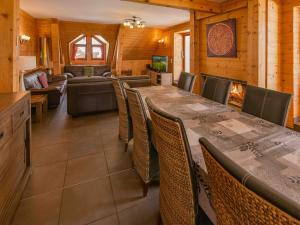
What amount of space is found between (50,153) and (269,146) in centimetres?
264

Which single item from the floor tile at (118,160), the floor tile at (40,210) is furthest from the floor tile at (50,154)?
the floor tile at (40,210)

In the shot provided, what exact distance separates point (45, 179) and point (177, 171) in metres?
1.72

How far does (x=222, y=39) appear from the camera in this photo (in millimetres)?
4559

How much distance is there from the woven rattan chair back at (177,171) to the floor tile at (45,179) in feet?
4.53

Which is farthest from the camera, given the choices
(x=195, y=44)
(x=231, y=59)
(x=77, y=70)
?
(x=77, y=70)

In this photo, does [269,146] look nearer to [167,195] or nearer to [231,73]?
[167,195]

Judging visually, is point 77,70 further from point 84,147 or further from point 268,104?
point 268,104

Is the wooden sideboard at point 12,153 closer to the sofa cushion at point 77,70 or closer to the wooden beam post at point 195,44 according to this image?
the wooden beam post at point 195,44

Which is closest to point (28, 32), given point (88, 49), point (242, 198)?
point (88, 49)

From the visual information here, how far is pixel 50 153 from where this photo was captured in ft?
9.20

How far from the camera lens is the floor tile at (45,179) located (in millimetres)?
2016

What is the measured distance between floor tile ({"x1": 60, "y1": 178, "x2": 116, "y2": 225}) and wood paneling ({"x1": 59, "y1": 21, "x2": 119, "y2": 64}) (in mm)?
7371

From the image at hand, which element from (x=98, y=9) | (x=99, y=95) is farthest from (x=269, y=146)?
(x=98, y=9)

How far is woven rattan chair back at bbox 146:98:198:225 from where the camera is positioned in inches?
39.8
